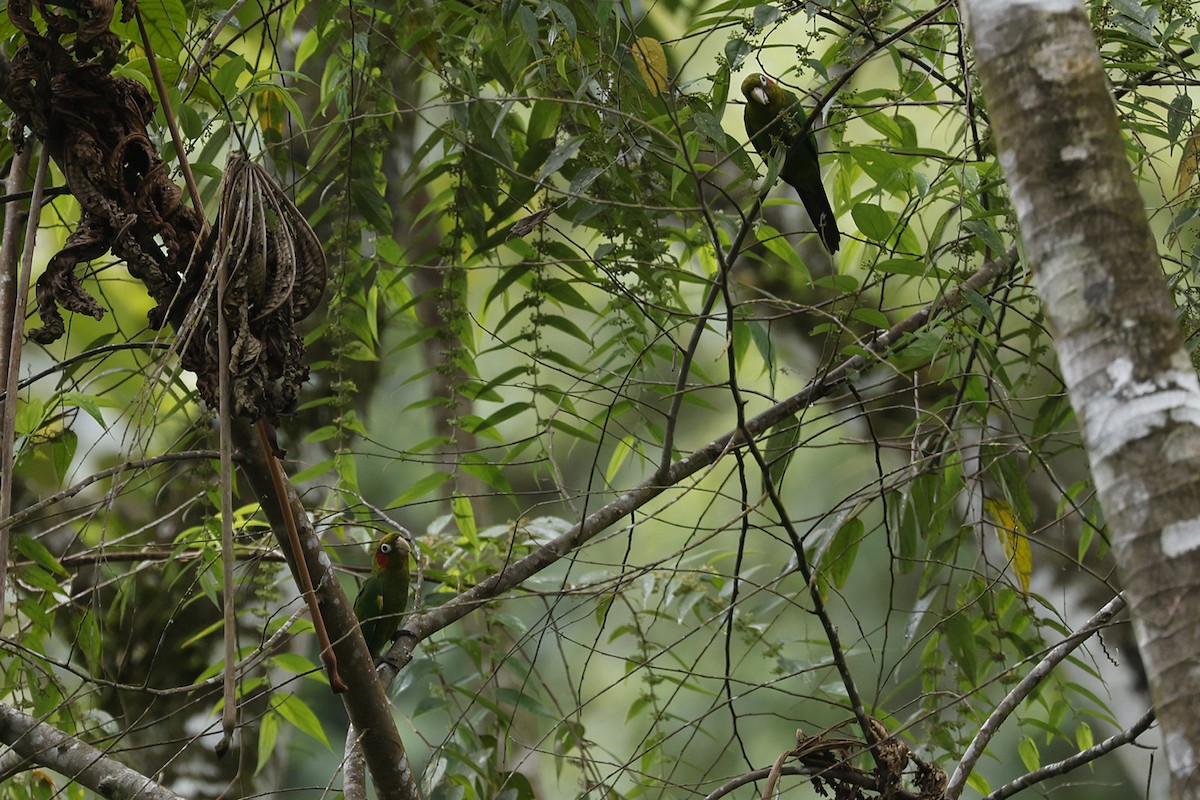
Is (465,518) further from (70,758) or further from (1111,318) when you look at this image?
(1111,318)

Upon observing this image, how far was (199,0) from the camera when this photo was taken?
152cm

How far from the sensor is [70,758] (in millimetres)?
1452

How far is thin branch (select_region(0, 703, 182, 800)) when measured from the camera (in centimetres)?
141

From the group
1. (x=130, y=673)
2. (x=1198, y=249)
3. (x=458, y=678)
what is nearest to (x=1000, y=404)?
(x=1198, y=249)

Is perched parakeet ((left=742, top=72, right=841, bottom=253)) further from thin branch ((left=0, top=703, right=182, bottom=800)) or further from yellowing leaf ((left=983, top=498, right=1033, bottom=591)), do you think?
thin branch ((left=0, top=703, right=182, bottom=800))

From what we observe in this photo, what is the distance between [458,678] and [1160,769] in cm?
324

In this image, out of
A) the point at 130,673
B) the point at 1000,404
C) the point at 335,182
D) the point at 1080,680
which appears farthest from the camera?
the point at 1080,680

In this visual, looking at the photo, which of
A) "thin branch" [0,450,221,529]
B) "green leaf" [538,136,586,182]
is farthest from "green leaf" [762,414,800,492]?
"thin branch" [0,450,221,529]

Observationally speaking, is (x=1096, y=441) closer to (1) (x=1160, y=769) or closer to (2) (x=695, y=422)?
(1) (x=1160, y=769)

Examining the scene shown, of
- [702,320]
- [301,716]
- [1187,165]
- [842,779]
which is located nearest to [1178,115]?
[1187,165]

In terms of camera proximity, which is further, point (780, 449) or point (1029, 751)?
point (1029, 751)

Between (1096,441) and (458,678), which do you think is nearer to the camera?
(1096,441)

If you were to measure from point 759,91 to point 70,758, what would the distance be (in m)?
1.66

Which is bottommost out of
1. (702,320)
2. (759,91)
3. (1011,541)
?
(1011,541)
